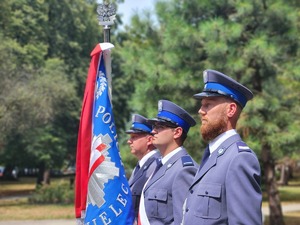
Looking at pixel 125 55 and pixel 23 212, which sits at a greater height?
pixel 125 55

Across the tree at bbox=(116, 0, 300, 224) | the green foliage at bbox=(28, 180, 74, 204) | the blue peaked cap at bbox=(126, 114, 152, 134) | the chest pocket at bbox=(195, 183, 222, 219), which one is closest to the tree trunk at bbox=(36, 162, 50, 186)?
the green foliage at bbox=(28, 180, 74, 204)

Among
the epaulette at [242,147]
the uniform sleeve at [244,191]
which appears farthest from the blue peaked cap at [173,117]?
the uniform sleeve at [244,191]

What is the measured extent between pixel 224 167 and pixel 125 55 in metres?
10.5

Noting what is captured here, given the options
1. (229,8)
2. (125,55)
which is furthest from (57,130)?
(229,8)

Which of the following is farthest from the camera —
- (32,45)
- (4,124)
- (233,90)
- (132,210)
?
(32,45)

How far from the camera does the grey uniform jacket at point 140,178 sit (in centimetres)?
516

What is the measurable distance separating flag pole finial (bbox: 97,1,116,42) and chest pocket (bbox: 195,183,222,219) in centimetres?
238

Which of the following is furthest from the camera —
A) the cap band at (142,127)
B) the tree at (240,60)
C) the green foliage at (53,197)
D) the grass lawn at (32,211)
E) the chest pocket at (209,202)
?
the green foliage at (53,197)

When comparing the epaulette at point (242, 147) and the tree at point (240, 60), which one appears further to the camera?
the tree at point (240, 60)

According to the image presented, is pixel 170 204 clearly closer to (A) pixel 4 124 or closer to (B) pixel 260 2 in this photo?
(B) pixel 260 2

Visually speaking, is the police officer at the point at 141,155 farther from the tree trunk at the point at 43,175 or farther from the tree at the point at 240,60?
the tree trunk at the point at 43,175

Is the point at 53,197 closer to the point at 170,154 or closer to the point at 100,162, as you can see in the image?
the point at 100,162

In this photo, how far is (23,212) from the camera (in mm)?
19281

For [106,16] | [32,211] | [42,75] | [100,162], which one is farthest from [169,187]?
[42,75]
